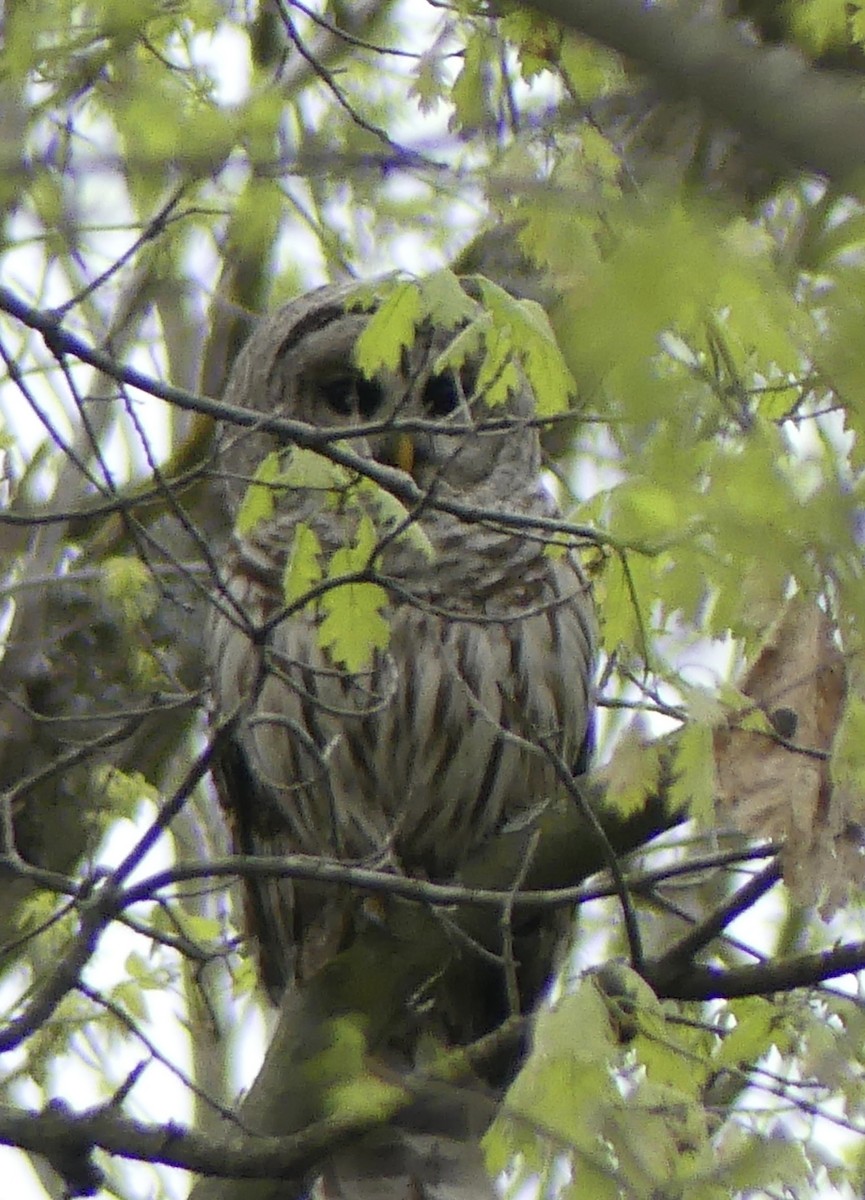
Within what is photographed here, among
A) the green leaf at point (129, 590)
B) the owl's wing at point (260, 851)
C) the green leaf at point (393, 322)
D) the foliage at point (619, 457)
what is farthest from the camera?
the green leaf at point (129, 590)

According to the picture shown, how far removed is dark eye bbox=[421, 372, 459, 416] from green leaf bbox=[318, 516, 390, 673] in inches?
75.0

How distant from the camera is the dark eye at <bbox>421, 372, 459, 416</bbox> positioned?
5317mm

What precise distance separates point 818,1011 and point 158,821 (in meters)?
1.46

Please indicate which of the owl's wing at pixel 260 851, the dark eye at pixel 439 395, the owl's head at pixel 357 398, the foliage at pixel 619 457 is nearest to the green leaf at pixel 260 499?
the foliage at pixel 619 457

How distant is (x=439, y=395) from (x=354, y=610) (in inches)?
79.7

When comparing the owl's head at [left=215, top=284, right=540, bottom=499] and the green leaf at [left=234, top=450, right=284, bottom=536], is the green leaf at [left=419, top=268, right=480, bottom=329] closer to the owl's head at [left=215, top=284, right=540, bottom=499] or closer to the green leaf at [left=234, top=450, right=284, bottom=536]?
the green leaf at [left=234, top=450, right=284, bottom=536]

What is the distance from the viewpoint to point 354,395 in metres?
5.41

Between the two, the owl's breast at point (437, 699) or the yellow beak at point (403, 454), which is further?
the yellow beak at point (403, 454)

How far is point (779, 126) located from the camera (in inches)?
51.9

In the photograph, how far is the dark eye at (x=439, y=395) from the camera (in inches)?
209

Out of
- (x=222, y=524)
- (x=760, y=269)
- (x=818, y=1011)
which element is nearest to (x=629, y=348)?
(x=760, y=269)

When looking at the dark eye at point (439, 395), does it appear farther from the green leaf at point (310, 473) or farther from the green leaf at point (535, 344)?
the green leaf at point (535, 344)

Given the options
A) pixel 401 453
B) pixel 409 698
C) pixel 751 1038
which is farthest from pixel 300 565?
pixel 401 453

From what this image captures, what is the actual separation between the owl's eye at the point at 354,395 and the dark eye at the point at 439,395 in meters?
0.16
